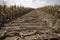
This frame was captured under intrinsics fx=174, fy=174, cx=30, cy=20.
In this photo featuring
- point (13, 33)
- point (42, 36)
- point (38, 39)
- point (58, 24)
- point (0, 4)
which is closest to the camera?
point (38, 39)

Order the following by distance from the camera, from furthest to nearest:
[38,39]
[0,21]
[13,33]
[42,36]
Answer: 1. [0,21]
2. [13,33]
3. [42,36]
4. [38,39]

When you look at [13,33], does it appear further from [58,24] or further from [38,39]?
[58,24]

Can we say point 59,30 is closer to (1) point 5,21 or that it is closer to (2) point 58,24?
(2) point 58,24

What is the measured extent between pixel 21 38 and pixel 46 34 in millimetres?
400

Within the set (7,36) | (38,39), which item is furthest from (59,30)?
(7,36)

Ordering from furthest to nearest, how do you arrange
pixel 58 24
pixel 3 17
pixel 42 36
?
pixel 3 17
pixel 58 24
pixel 42 36

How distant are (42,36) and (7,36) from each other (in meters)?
0.53

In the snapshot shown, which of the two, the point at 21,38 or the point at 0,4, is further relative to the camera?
the point at 0,4

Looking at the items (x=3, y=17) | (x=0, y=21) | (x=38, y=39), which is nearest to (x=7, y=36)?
(x=38, y=39)

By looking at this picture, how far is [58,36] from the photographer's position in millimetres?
2510

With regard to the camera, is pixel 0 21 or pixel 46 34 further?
pixel 0 21

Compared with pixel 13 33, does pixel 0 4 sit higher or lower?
higher

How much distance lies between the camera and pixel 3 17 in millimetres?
3889

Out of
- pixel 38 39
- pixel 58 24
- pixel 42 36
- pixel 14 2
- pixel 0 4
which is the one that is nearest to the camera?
pixel 38 39
